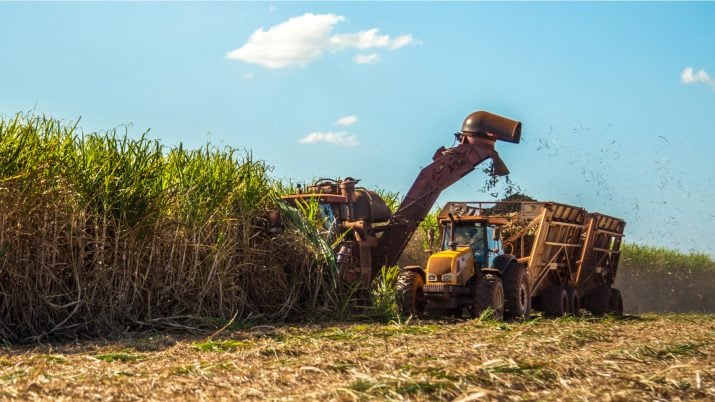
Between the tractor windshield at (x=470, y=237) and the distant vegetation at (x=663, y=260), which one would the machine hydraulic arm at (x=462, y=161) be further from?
the distant vegetation at (x=663, y=260)

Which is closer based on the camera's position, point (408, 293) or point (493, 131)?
point (408, 293)

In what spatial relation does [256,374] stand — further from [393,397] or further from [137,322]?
[137,322]

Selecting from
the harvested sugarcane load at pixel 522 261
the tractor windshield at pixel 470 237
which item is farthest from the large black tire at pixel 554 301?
the tractor windshield at pixel 470 237

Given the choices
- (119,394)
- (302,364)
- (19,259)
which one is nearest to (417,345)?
(302,364)

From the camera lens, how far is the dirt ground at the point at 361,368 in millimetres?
5793

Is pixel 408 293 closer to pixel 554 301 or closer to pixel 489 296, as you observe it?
pixel 489 296

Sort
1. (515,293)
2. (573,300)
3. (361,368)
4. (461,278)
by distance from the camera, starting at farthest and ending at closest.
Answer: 1. (573,300)
2. (515,293)
3. (461,278)
4. (361,368)

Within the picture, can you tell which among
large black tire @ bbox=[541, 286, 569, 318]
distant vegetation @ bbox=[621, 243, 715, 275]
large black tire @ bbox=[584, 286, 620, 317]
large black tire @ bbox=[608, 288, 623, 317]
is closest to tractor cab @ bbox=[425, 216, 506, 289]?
large black tire @ bbox=[541, 286, 569, 318]

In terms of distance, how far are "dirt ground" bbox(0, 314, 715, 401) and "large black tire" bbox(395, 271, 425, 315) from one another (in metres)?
2.94

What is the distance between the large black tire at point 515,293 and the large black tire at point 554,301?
185cm

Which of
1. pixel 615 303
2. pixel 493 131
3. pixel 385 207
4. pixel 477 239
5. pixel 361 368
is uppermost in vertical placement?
pixel 493 131

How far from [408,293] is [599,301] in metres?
6.60

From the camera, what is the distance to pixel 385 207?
15531mm

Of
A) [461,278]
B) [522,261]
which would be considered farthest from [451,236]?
[522,261]
